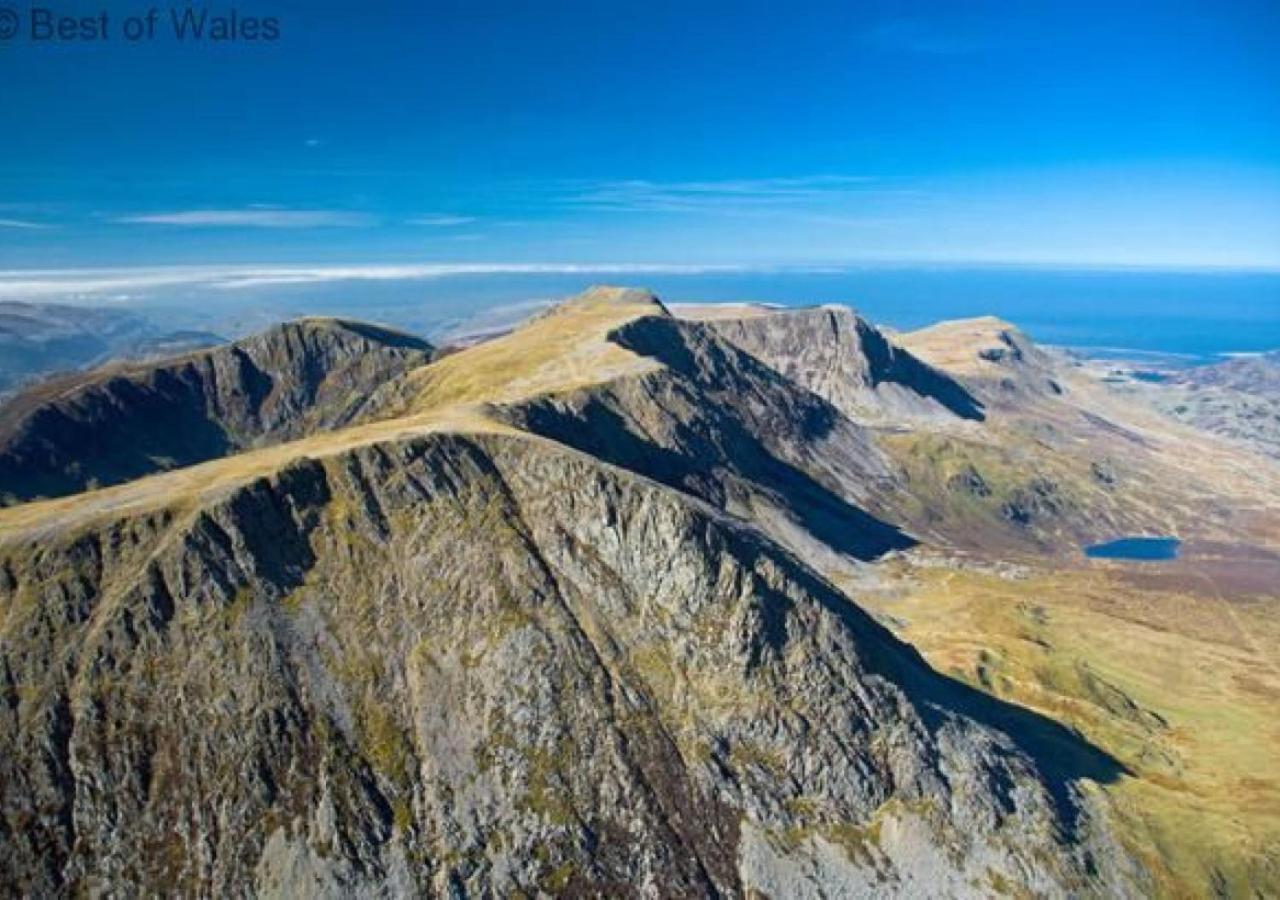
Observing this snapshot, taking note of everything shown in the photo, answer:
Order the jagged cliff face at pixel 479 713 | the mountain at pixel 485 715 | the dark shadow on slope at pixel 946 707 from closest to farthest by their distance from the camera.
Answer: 1. the jagged cliff face at pixel 479 713
2. the mountain at pixel 485 715
3. the dark shadow on slope at pixel 946 707

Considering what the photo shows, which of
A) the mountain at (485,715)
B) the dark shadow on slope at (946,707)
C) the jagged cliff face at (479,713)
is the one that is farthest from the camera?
the dark shadow on slope at (946,707)

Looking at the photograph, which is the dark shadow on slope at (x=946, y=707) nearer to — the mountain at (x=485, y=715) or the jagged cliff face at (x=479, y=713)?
the mountain at (x=485, y=715)

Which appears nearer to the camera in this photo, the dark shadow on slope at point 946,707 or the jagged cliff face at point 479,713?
the jagged cliff face at point 479,713

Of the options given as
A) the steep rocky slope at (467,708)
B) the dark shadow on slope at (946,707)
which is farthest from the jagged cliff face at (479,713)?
the dark shadow on slope at (946,707)

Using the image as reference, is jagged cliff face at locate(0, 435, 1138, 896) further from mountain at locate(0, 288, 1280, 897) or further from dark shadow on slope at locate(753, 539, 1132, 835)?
dark shadow on slope at locate(753, 539, 1132, 835)

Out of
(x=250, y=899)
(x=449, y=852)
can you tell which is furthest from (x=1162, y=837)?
(x=250, y=899)

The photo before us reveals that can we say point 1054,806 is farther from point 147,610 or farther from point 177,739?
point 147,610

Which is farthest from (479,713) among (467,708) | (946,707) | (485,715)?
(946,707)
